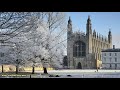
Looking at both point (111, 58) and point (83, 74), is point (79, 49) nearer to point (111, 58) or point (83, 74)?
point (111, 58)

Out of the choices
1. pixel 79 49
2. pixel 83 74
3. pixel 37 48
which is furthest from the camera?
pixel 79 49

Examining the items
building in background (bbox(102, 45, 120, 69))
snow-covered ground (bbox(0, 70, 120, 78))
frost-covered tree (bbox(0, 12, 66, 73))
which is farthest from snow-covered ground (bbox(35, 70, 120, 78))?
frost-covered tree (bbox(0, 12, 66, 73))

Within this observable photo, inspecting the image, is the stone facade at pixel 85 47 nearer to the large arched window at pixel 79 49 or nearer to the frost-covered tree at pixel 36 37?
the large arched window at pixel 79 49

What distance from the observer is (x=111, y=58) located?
818cm

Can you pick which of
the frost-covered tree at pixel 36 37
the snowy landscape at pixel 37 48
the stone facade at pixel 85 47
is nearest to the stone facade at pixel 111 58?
the stone facade at pixel 85 47

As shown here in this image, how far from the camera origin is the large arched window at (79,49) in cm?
849

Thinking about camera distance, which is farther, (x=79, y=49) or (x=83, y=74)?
(x=79, y=49)

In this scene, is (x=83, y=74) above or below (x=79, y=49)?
below

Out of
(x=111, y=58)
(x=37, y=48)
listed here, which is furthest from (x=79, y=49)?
(x=37, y=48)

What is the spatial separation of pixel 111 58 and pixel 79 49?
101 centimetres

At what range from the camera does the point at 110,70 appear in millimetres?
7945

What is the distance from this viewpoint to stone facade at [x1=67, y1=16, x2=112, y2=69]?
8164mm
